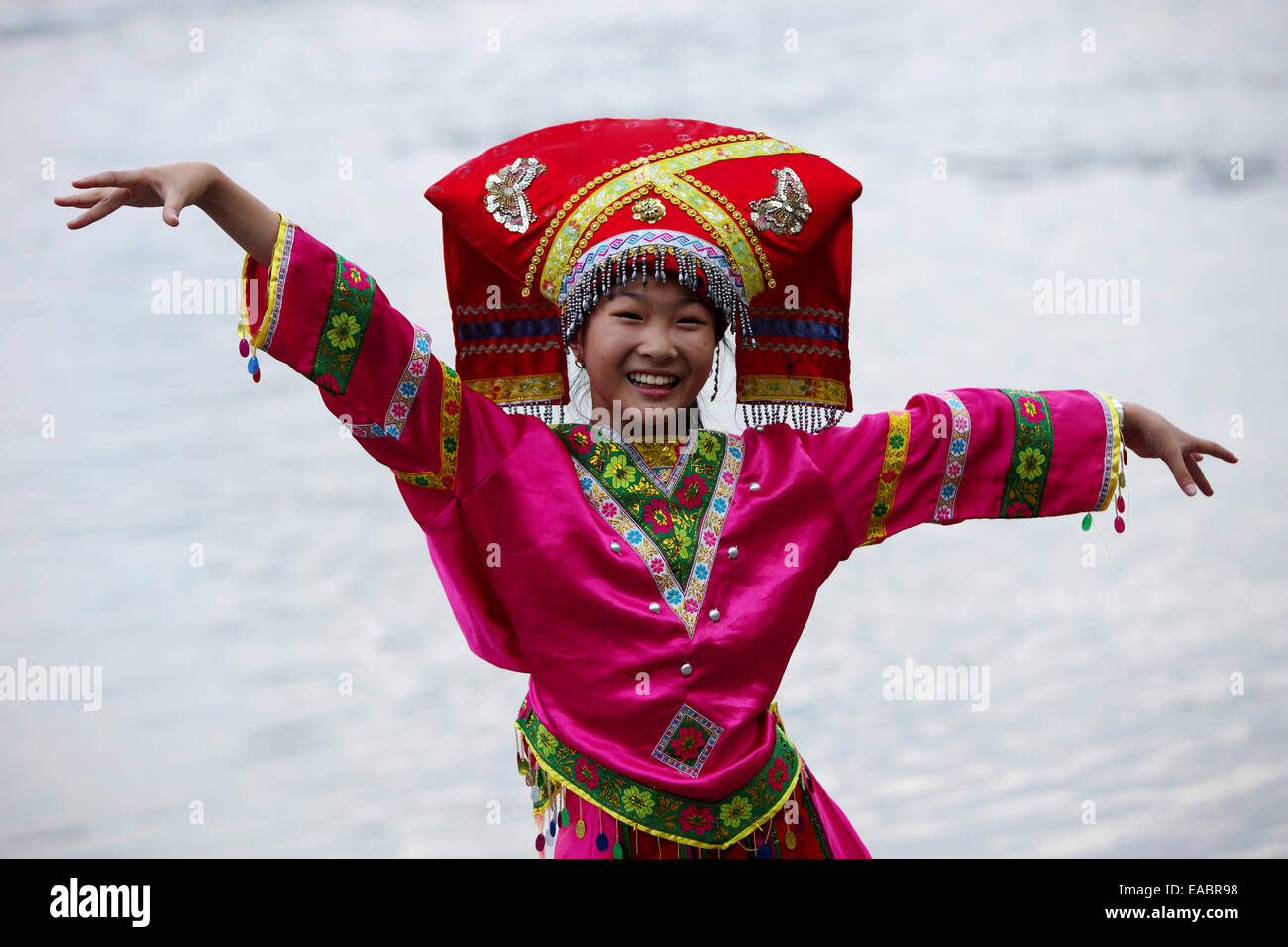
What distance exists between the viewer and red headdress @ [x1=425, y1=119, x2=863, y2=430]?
2145 mm

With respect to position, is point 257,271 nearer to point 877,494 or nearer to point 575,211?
point 575,211

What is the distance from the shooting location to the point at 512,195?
7.20 feet

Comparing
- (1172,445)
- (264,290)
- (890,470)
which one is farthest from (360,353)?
(1172,445)

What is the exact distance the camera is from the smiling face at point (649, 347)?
2.15 meters

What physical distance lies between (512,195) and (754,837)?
902 mm

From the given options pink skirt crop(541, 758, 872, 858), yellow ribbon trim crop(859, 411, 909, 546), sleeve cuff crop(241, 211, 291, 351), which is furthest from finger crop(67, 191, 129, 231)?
yellow ribbon trim crop(859, 411, 909, 546)

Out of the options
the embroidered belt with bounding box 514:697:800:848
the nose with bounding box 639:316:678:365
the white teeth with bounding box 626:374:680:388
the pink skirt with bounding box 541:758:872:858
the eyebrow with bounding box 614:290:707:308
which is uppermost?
the eyebrow with bounding box 614:290:707:308

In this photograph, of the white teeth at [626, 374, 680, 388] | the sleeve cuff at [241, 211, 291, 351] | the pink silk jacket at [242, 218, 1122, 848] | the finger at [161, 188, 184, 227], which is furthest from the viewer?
the white teeth at [626, 374, 680, 388]

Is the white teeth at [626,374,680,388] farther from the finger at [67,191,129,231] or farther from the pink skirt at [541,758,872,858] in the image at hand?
the finger at [67,191,129,231]

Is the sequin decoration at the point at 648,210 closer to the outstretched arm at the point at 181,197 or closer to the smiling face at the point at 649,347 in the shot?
the smiling face at the point at 649,347

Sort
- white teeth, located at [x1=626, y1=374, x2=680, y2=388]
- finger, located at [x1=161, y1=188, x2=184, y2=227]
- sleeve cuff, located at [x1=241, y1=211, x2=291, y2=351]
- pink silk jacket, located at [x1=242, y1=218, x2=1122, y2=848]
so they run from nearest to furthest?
finger, located at [x1=161, y1=188, x2=184, y2=227]
sleeve cuff, located at [x1=241, y1=211, x2=291, y2=351]
pink silk jacket, located at [x1=242, y1=218, x2=1122, y2=848]
white teeth, located at [x1=626, y1=374, x2=680, y2=388]

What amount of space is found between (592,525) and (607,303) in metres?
0.29

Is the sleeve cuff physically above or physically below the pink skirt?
above
